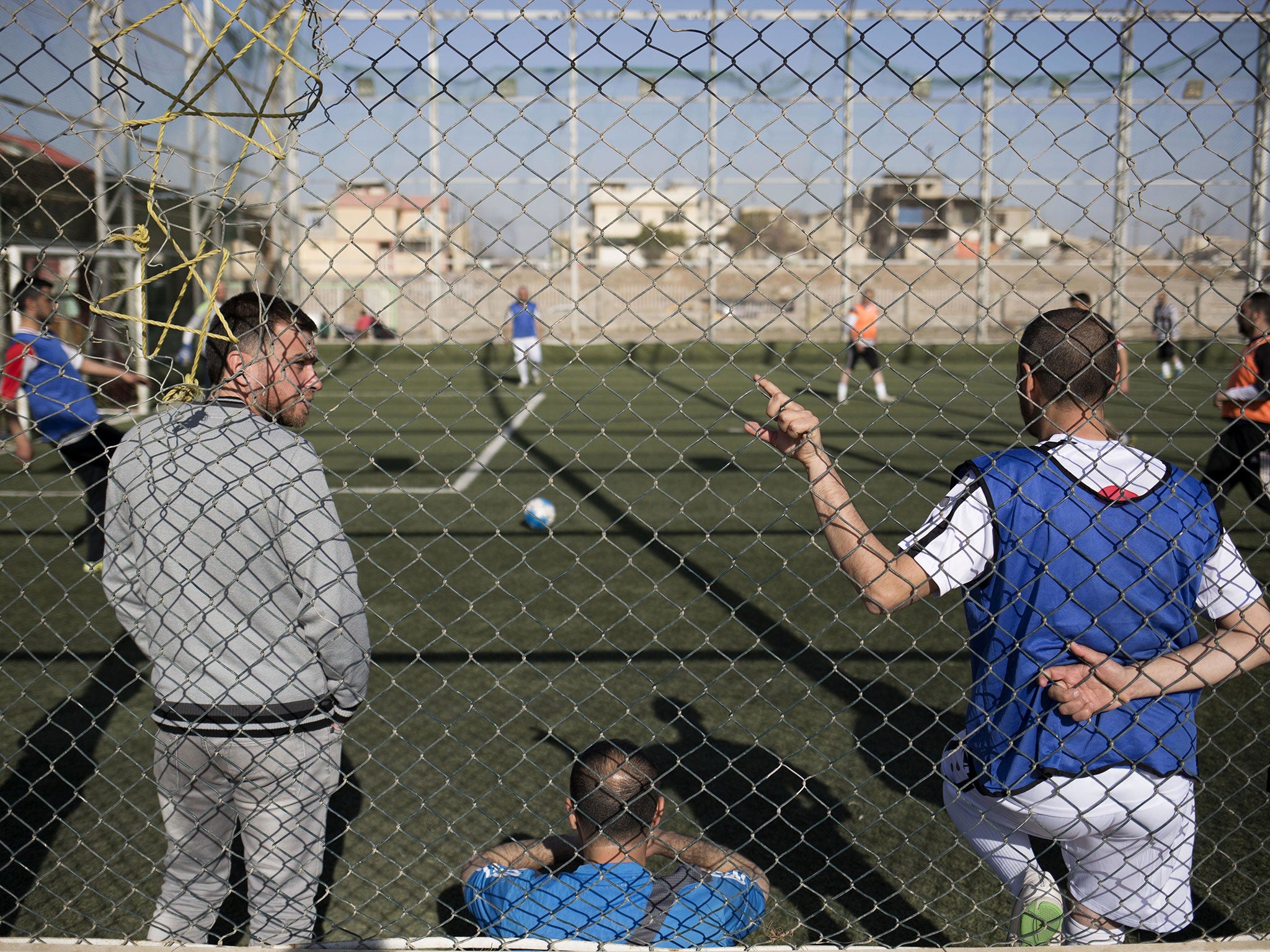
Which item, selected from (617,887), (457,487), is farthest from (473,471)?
(617,887)

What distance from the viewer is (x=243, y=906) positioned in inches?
118

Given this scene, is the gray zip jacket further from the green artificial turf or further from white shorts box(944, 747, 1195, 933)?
white shorts box(944, 747, 1195, 933)

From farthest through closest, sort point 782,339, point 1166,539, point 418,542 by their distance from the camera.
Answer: point 782,339 → point 418,542 → point 1166,539

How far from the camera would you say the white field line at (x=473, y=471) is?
302 inches

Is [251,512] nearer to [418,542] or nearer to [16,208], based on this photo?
[418,542]

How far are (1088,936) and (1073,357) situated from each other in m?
1.37

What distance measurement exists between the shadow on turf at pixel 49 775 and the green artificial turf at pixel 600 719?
0.7 inches

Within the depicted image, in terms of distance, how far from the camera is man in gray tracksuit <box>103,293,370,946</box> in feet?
7.18

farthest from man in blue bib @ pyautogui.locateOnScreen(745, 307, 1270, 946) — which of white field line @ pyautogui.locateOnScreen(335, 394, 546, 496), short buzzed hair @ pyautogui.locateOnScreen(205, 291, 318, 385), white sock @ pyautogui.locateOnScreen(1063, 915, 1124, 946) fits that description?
white field line @ pyautogui.locateOnScreen(335, 394, 546, 496)

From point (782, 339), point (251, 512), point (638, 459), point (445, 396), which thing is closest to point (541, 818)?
point (251, 512)

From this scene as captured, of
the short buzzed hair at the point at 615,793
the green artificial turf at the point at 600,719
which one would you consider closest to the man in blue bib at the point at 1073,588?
the green artificial turf at the point at 600,719

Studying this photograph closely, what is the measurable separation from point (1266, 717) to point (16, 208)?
14518 millimetres

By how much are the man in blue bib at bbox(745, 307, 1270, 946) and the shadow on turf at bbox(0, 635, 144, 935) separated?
2.22 meters

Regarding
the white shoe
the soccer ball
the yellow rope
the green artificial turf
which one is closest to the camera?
the yellow rope
